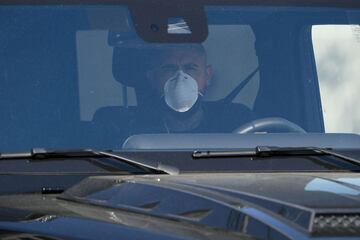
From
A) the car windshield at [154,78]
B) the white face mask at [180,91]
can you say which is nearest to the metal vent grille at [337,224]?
the car windshield at [154,78]

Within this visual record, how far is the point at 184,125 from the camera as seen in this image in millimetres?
3775

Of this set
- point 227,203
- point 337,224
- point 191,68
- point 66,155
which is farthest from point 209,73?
point 337,224

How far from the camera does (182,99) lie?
3.85m

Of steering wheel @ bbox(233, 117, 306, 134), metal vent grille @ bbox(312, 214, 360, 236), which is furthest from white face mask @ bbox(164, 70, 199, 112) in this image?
metal vent grille @ bbox(312, 214, 360, 236)

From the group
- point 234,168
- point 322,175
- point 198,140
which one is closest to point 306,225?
point 322,175

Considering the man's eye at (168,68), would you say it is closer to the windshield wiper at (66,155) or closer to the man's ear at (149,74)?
the man's ear at (149,74)

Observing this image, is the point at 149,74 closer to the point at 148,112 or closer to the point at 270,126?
the point at 148,112

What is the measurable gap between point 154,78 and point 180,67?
0.12 metres

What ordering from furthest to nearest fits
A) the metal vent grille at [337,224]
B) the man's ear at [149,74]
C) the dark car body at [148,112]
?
the man's ear at [149,74]
the dark car body at [148,112]
the metal vent grille at [337,224]

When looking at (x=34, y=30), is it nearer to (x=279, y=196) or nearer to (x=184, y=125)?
(x=184, y=125)

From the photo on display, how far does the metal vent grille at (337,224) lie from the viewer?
239 centimetres

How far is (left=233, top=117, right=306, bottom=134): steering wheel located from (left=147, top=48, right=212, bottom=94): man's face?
0.22 metres

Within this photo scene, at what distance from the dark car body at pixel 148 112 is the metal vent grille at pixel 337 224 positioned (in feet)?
0.94

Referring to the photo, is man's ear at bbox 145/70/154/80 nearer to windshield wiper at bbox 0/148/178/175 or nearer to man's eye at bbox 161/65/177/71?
man's eye at bbox 161/65/177/71
